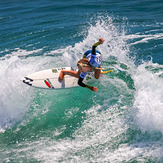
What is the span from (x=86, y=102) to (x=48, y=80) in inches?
72.5

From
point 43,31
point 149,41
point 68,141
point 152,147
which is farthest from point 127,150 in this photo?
point 43,31

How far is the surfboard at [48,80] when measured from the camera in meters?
9.80

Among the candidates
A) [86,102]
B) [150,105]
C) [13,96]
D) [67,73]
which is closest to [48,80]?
[67,73]

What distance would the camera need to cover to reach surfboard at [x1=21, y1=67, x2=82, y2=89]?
386 inches

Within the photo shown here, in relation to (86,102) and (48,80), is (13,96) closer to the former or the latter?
(48,80)

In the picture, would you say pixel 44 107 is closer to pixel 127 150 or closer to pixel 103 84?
pixel 103 84

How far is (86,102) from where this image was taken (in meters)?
9.89

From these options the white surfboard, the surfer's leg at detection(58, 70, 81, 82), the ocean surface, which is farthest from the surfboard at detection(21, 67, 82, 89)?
the ocean surface

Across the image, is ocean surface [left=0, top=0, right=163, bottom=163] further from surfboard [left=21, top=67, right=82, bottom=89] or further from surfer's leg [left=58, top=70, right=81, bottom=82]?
surfer's leg [left=58, top=70, right=81, bottom=82]

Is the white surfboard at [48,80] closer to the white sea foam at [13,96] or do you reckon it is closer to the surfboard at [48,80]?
the surfboard at [48,80]

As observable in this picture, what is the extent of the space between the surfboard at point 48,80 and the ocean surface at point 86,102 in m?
0.68

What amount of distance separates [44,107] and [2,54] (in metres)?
6.91

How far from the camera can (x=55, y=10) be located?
870 inches

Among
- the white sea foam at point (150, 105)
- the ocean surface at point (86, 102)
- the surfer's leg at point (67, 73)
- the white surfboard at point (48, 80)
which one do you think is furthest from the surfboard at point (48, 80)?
the white sea foam at point (150, 105)
